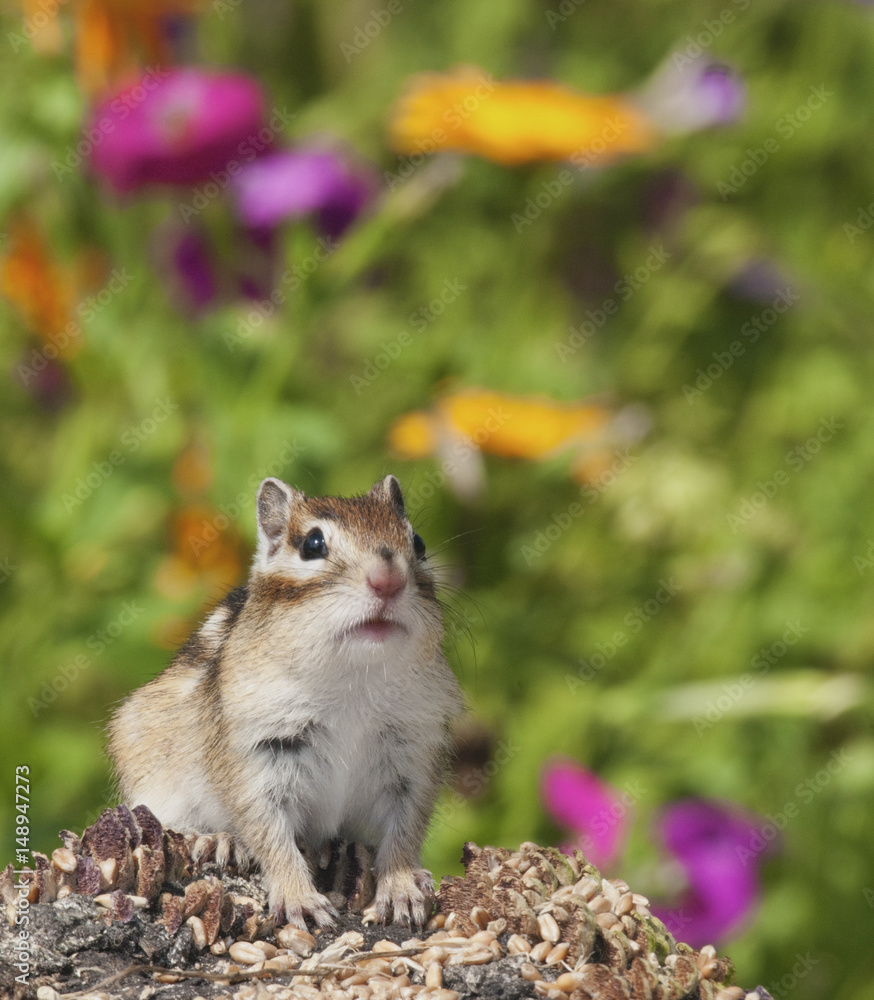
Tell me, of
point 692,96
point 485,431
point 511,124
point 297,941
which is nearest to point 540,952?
point 297,941

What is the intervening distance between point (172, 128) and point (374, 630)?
3186mm

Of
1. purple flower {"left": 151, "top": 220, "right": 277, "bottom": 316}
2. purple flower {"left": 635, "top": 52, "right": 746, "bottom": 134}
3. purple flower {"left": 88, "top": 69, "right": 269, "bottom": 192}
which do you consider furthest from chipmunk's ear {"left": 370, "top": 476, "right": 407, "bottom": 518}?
purple flower {"left": 635, "top": 52, "right": 746, "bottom": 134}

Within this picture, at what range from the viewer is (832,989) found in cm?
518

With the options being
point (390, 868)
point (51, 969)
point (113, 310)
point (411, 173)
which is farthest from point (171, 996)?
point (411, 173)

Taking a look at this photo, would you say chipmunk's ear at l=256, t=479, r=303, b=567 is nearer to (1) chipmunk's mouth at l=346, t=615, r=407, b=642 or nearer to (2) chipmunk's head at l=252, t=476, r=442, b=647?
(2) chipmunk's head at l=252, t=476, r=442, b=647

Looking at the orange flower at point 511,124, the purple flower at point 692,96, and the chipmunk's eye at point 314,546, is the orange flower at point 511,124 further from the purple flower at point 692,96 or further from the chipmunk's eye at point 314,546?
the chipmunk's eye at point 314,546

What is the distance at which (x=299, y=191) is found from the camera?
5.84 meters

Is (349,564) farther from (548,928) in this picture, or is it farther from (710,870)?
(710,870)

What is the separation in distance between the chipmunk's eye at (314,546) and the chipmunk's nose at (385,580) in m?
0.20

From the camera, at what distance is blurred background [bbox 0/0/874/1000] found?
207 inches

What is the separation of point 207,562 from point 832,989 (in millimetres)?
2920

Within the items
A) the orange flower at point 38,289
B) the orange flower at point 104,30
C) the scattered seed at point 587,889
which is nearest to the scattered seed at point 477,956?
the scattered seed at point 587,889

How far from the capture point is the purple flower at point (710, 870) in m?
4.96

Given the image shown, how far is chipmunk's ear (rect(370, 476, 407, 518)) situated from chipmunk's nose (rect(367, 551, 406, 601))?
1.11 feet
